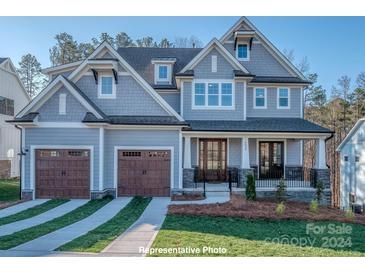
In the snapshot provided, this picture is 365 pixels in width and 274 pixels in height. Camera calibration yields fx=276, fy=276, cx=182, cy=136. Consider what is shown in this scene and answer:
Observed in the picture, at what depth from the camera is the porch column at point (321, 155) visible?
38.4 feet

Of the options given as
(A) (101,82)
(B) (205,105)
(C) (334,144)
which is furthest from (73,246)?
(C) (334,144)

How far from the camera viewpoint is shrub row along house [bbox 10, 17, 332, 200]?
1083 centimetres

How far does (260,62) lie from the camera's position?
14.2m

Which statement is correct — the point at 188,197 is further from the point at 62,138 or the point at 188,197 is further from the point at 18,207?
the point at 18,207

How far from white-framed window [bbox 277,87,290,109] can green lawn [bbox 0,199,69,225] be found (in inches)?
429

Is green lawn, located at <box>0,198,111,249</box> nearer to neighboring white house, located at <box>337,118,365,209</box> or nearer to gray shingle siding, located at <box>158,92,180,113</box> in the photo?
gray shingle siding, located at <box>158,92,180,113</box>

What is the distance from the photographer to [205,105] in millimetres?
13180

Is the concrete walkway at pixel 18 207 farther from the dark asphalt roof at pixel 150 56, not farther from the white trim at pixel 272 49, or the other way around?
the white trim at pixel 272 49

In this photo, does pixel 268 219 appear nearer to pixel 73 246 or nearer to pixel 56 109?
pixel 73 246

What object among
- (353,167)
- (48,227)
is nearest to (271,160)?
(353,167)

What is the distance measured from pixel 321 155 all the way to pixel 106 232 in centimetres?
953

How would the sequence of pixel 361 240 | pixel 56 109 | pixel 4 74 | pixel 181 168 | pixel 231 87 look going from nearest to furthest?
pixel 361 240
pixel 56 109
pixel 181 168
pixel 231 87
pixel 4 74

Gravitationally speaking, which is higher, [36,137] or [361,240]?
[36,137]

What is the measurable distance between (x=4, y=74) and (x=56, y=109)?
11155 millimetres
